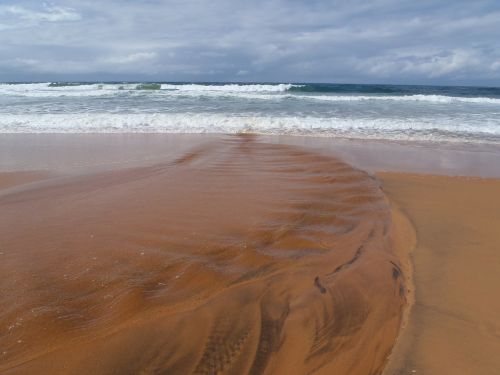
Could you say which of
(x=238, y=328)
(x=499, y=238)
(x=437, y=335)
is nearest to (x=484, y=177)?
(x=499, y=238)

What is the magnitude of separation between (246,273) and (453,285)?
5.22 feet

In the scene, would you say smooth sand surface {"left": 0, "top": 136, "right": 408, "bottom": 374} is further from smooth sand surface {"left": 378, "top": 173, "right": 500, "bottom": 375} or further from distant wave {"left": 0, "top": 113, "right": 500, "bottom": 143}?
distant wave {"left": 0, "top": 113, "right": 500, "bottom": 143}

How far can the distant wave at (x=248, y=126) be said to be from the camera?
34.6 feet

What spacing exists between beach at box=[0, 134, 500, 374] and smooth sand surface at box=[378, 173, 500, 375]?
1 cm

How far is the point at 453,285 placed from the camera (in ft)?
9.26

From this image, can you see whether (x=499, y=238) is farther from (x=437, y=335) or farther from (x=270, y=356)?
(x=270, y=356)

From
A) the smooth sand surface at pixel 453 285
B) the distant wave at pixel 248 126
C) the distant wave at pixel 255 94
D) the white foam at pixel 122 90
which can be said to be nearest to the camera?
the smooth sand surface at pixel 453 285

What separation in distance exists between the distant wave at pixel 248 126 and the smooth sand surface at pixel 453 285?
5713 mm

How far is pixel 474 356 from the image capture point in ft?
6.88

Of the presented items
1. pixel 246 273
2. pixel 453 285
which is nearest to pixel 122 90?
pixel 246 273

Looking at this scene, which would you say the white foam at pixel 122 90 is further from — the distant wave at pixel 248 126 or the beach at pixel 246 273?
the beach at pixel 246 273

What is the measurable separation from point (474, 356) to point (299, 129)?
9.55 m

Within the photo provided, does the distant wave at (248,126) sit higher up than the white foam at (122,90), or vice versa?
the white foam at (122,90)

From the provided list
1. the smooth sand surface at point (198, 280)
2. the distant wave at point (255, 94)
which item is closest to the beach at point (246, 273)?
the smooth sand surface at point (198, 280)
